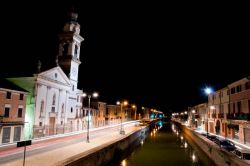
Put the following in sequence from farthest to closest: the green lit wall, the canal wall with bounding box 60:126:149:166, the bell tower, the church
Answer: the bell tower → the church → the green lit wall → the canal wall with bounding box 60:126:149:166

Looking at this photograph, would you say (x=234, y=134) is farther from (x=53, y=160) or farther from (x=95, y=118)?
(x=95, y=118)

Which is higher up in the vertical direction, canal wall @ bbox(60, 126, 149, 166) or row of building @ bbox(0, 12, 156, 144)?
row of building @ bbox(0, 12, 156, 144)

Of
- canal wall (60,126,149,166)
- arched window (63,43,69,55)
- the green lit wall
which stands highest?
arched window (63,43,69,55)

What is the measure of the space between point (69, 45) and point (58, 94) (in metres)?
12.9

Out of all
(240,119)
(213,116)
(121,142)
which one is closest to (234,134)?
(240,119)

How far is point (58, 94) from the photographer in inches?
1925

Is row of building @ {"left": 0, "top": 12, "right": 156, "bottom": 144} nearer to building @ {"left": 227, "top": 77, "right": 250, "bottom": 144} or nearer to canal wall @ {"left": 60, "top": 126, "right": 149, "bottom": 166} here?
canal wall @ {"left": 60, "top": 126, "right": 149, "bottom": 166}

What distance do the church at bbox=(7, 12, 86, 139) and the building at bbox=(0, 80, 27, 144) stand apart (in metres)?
1.93

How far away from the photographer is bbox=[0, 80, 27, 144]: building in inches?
1258

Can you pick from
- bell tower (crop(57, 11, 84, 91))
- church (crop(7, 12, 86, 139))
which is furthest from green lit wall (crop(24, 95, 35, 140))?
bell tower (crop(57, 11, 84, 91))

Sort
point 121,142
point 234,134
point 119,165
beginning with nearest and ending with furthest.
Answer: point 119,165
point 121,142
point 234,134

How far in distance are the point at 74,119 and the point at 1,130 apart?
81.1ft

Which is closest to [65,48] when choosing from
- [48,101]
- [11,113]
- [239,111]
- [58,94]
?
[58,94]

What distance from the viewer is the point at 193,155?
120ft
